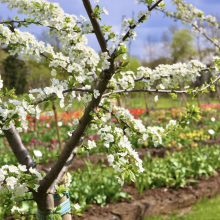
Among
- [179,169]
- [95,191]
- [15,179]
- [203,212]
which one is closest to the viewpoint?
[15,179]

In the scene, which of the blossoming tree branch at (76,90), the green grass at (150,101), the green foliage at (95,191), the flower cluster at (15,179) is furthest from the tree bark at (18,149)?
the green grass at (150,101)

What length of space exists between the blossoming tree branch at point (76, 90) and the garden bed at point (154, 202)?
10.4 feet

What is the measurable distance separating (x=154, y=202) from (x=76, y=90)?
14.2 ft

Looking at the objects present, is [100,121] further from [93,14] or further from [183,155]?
[183,155]

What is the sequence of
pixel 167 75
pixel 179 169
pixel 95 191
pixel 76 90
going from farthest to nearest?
pixel 179 169, pixel 95 191, pixel 167 75, pixel 76 90

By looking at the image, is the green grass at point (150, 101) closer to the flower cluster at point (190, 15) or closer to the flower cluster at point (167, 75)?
the flower cluster at point (190, 15)

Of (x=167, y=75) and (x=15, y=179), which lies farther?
(x=167, y=75)

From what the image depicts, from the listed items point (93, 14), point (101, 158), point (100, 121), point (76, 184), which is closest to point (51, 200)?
point (100, 121)

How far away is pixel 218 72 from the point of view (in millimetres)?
3658

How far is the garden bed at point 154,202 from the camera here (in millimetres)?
6230

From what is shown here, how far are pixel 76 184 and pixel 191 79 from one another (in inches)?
155

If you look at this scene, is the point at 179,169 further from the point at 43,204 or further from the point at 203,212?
the point at 43,204

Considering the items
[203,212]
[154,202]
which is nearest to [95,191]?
[154,202]

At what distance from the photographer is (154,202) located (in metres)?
6.79
